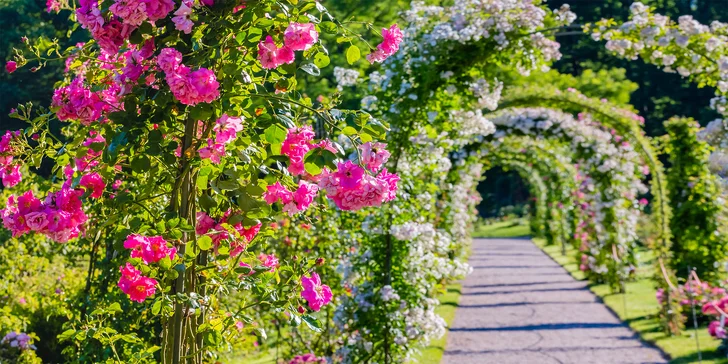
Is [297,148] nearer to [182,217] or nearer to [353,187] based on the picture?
[353,187]

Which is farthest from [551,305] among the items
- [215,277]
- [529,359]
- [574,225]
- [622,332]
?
[215,277]

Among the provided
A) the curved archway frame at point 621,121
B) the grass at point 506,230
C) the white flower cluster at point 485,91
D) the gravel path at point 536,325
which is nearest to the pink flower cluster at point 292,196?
the white flower cluster at point 485,91

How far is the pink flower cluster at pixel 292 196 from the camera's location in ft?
6.33

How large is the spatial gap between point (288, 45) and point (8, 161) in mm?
907

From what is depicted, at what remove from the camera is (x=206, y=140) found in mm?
1959

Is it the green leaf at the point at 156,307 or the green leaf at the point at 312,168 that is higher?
the green leaf at the point at 312,168

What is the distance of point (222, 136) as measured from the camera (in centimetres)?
184

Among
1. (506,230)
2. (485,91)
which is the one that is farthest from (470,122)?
(506,230)

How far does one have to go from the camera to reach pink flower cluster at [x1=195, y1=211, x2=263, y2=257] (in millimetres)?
2062

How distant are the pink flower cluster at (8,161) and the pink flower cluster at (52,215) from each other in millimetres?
184

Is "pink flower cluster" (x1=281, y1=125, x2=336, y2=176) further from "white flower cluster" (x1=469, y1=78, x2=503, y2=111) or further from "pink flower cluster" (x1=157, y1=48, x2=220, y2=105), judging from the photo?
"white flower cluster" (x1=469, y1=78, x2=503, y2=111)

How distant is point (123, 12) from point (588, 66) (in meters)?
34.8

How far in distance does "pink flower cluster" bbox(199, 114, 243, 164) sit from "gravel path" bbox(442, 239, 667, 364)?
4.87 metres

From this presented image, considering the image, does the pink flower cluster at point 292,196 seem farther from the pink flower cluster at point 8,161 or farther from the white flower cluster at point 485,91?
the white flower cluster at point 485,91
